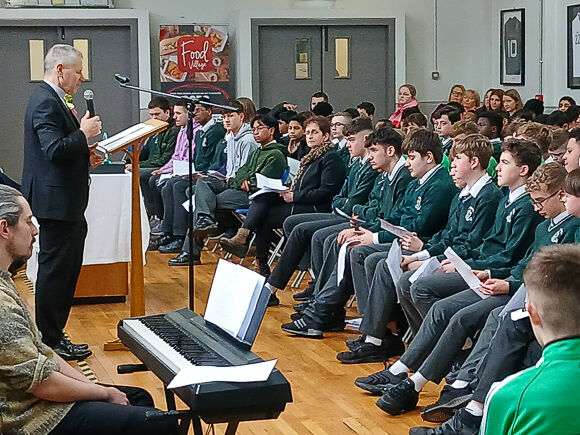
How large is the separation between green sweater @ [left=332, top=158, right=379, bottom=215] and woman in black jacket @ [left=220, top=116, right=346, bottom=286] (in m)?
0.24

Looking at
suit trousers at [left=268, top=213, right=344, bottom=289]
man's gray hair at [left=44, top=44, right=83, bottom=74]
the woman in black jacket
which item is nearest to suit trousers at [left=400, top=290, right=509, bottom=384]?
suit trousers at [left=268, top=213, right=344, bottom=289]

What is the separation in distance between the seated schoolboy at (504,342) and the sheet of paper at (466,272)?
0.06 metres

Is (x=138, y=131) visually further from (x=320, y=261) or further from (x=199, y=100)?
(x=320, y=261)

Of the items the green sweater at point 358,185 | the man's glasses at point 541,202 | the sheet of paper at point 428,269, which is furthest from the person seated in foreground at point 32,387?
the green sweater at point 358,185

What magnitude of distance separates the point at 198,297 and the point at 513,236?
287cm

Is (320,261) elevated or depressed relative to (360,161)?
depressed

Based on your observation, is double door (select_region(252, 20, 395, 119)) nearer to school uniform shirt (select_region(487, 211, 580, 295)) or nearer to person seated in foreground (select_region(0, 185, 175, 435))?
school uniform shirt (select_region(487, 211, 580, 295))

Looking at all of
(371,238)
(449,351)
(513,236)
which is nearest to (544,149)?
(371,238)

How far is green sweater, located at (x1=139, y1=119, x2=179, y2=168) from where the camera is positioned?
9430 millimetres

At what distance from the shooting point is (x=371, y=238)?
539 cm

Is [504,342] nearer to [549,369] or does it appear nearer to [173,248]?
Answer: [549,369]

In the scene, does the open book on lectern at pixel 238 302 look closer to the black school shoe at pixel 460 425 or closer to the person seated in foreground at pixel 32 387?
the person seated in foreground at pixel 32 387

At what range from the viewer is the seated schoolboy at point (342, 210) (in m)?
6.04

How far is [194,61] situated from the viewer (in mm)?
11766
